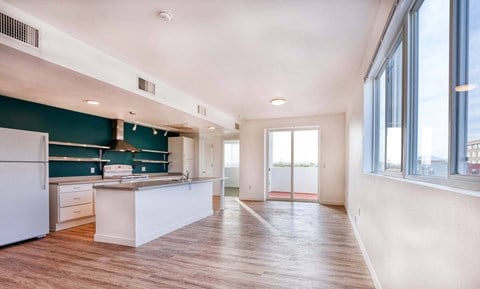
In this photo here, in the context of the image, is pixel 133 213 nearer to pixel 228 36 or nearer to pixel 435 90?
pixel 228 36

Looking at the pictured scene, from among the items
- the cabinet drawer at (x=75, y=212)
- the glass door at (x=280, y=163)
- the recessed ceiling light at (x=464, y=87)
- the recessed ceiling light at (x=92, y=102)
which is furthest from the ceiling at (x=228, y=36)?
the glass door at (x=280, y=163)

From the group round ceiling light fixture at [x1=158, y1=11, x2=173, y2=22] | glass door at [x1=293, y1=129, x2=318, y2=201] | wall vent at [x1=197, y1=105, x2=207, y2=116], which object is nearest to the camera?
round ceiling light fixture at [x1=158, y1=11, x2=173, y2=22]

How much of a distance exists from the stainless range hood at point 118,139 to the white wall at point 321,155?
11.1 ft

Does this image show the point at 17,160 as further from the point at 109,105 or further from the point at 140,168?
the point at 140,168

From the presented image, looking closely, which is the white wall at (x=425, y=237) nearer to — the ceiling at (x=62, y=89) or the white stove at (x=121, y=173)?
the ceiling at (x=62, y=89)

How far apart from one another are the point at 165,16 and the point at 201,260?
8.60ft

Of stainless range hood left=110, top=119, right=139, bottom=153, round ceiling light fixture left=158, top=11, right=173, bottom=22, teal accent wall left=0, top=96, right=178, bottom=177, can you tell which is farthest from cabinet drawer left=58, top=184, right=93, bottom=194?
round ceiling light fixture left=158, top=11, right=173, bottom=22

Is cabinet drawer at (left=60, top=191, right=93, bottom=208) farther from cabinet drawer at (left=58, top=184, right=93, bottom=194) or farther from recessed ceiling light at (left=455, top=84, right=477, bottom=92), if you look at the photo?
recessed ceiling light at (left=455, top=84, right=477, bottom=92)

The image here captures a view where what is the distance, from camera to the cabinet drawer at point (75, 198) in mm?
4583

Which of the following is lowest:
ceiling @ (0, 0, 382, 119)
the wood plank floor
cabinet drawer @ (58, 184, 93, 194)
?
the wood plank floor

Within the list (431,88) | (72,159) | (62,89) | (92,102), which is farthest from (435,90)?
(72,159)

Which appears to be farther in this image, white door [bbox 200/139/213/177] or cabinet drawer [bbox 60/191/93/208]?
white door [bbox 200/139/213/177]

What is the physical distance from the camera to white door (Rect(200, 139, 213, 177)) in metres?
9.08

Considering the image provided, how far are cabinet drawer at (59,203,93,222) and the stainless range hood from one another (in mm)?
1530
